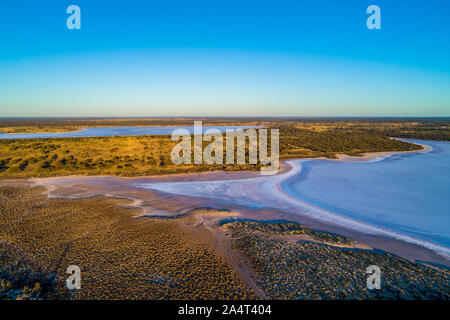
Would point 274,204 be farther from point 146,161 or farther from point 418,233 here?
point 146,161

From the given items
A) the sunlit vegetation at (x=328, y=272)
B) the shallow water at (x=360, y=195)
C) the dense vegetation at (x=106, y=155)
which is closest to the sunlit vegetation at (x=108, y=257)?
the sunlit vegetation at (x=328, y=272)

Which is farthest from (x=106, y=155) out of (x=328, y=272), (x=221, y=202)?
(x=328, y=272)

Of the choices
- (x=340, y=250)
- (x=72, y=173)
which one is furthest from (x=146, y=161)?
(x=340, y=250)

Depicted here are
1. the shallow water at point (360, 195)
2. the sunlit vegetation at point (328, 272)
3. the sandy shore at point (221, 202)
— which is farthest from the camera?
the shallow water at point (360, 195)

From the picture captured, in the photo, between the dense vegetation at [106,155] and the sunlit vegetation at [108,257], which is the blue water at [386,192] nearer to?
the dense vegetation at [106,155]

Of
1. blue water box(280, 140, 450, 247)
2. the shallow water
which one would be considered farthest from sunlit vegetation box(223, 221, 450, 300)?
blue water box(280, 140, 450, 247)
